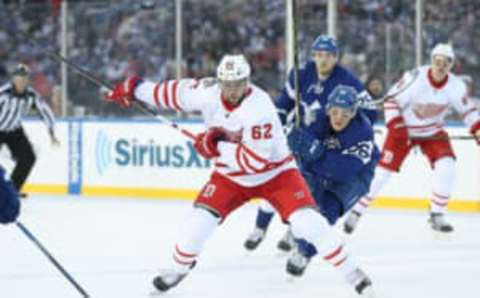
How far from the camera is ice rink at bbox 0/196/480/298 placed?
19.2ft

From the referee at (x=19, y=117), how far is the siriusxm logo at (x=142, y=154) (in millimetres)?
820

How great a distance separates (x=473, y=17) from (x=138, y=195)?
3425 mm

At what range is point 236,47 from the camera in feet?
37.7

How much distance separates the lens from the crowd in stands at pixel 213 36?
10.1 metres

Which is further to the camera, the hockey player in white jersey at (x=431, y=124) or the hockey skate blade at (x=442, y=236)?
the hockey player in white jersey at (x=431, y=124)

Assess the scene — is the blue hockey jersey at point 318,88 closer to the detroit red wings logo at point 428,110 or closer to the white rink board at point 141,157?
the detroit red wings logo at point 428,110

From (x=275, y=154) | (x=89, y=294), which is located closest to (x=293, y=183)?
(x=275, y=154)

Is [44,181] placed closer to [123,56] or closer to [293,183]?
[123,56]

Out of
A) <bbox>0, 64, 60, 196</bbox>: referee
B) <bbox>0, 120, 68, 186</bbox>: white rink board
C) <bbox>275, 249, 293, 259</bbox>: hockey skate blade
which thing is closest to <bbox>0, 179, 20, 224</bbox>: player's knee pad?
<bbox>275, 249, 293, 259</bbox>: hockey skate blade

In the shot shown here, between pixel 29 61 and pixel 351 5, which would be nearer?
pixel 351 5

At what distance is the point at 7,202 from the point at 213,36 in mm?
7087

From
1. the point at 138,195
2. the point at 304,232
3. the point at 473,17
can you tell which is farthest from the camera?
the point at 138,195

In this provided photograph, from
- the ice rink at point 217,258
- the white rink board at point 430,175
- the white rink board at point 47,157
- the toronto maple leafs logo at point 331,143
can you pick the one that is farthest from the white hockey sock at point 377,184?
the white rink board at point 47,157

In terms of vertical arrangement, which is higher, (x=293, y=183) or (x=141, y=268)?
(x=293, y=183)
